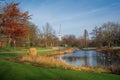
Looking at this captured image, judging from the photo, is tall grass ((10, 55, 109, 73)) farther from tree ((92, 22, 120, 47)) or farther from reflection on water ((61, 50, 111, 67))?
tree ((92, 22, 120, 47))

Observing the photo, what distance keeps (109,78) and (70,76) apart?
2.31 meters

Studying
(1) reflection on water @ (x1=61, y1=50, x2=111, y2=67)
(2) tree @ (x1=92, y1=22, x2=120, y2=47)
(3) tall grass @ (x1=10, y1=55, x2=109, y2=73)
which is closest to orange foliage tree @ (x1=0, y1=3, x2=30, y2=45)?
(3) tall grass @ (x1=10, y1=55, x2=109, y2=73)

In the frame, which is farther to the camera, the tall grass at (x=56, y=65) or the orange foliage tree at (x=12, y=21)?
the orange foliage tree at (x=12, y=21)

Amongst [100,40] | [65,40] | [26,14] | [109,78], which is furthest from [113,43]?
[109,78]

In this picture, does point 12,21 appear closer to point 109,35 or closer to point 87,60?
point 87,60

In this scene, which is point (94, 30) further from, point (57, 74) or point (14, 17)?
point (57, 74)

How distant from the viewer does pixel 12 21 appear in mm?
23703

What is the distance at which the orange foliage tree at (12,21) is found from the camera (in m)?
23.4

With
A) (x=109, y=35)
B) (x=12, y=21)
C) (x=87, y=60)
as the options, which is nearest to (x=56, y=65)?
(x=12, y=21)

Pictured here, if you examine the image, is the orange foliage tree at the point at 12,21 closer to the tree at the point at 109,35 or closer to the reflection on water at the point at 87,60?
the reflection on water at the point at 87,60

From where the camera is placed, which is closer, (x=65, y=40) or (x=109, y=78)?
(x=109, y=78)

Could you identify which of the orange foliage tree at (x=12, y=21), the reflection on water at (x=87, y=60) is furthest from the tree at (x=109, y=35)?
the orange foliage tree at (x=12, y=21)

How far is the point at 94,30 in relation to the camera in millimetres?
92500

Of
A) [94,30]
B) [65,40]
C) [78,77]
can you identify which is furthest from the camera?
[65,40]
